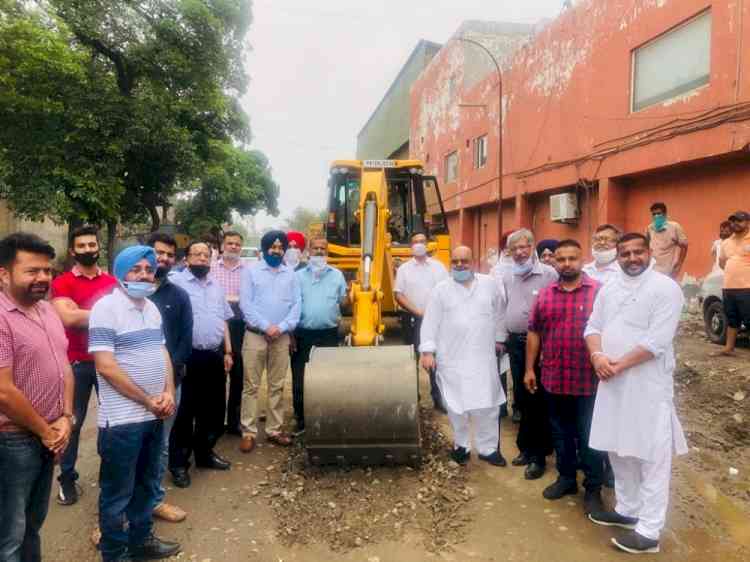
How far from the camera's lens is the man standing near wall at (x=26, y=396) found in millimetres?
2314

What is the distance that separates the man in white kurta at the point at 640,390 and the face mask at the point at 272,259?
101 inches

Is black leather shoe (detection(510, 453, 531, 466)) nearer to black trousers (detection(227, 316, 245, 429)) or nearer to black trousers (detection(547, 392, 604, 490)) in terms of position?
black trousers (detection(547, 392, 604, 490))

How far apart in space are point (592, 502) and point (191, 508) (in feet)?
8.48

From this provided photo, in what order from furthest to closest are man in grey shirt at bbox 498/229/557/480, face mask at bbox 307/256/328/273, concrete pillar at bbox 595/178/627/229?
concrete pillar at bbox 595/178/627/229 < face mask at bbox 307/256/328/273 < man in grey shirt at bbox 498/229/557/480

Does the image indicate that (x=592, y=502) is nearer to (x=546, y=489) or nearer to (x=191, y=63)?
(x=546, y=489)

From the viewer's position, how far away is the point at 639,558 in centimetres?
311

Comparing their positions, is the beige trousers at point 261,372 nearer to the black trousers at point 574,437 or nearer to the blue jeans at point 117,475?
the blue jeans at point 117,475

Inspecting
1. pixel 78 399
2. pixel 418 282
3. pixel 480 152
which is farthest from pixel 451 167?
pixel 78 399

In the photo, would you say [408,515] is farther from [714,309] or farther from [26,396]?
[714,309]

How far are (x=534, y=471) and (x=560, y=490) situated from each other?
339 mm

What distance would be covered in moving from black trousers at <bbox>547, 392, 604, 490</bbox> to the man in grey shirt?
362 mm

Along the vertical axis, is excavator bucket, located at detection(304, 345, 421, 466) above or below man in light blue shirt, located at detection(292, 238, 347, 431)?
below

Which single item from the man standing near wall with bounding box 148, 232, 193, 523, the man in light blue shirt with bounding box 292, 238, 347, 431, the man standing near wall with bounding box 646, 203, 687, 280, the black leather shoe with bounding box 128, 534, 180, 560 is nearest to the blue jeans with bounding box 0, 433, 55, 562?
the black leather shoe with bounding box 128, 534, 180, 560

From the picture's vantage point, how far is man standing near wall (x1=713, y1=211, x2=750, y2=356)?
5.99 metres
